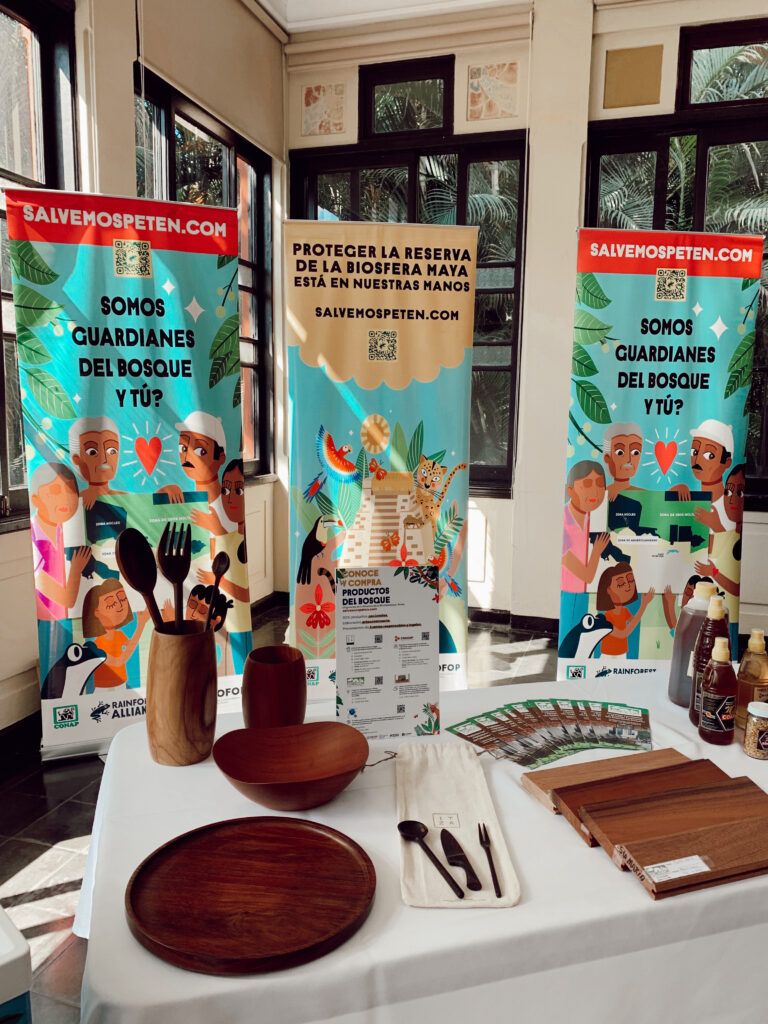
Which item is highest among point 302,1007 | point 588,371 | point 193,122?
point 193,122

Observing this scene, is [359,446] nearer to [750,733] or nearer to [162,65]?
[750,733]

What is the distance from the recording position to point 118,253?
106 inches

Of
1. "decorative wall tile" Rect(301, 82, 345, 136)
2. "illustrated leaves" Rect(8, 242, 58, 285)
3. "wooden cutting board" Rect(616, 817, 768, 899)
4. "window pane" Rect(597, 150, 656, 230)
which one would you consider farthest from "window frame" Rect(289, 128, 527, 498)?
"wooden cutting board" Rect(616, 817, 768, 899)

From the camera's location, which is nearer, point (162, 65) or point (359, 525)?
point (359, 525)

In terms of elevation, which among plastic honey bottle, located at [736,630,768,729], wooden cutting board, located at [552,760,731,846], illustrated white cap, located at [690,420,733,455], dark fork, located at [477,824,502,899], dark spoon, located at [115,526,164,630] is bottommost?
dark fork, located at [477,824,502,899]

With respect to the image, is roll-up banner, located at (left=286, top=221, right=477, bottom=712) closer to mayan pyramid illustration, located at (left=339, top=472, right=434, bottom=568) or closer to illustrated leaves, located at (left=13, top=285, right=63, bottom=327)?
mayan pyramid illustration, located at (left=339, top=472, right=434, bottom=568)

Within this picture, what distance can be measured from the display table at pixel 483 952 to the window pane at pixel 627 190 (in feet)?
13.5

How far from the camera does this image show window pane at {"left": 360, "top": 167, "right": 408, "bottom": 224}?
485cm

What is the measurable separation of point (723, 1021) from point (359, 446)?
7.33 ft

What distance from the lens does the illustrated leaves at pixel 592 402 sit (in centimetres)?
304

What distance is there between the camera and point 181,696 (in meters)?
1.29

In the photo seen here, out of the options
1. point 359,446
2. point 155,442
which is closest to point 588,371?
point 359,446

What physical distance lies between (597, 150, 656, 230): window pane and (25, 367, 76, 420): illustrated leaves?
3.34 m

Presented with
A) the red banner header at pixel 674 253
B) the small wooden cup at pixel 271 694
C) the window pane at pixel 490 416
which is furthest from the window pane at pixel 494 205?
the small wooden cup at pixel 271 694
